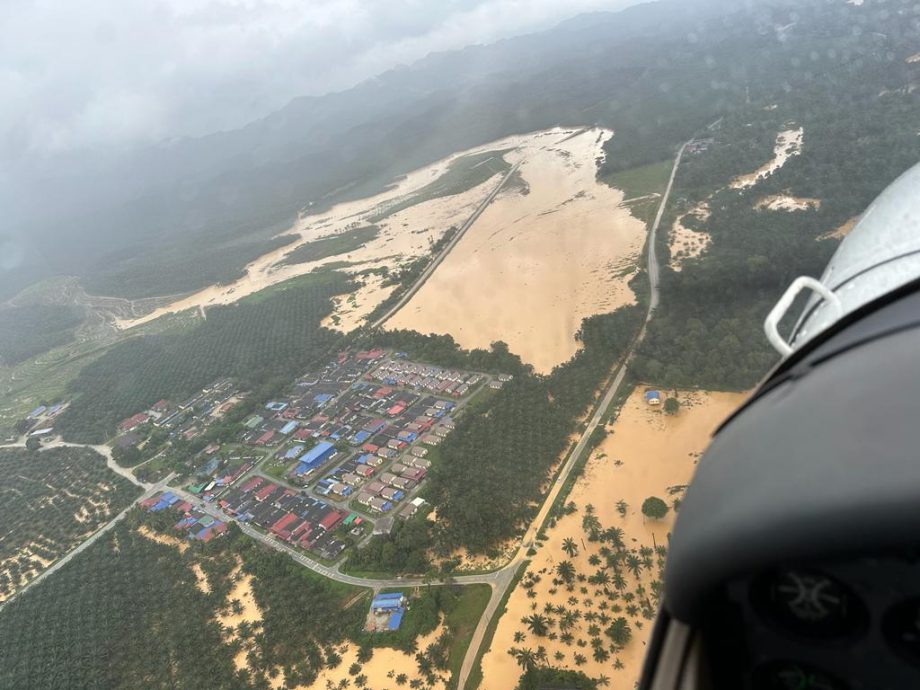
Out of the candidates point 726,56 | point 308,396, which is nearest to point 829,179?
point 308,396

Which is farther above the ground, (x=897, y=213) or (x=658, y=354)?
(x=897, y=213)

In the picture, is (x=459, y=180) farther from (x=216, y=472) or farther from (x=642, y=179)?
(x=216, y=472)

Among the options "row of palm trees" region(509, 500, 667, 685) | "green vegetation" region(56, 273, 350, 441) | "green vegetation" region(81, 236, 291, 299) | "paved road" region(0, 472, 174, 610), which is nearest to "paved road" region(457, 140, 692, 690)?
"row of palm trees" region(509, 500, 667, 685)

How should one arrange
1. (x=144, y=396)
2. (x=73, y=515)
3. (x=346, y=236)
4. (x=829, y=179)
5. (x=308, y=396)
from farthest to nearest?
(x=346, y=236) → (x=144, y=396) → (x=829, y=179) → (x=308, y=396) → (x=73, y=515)

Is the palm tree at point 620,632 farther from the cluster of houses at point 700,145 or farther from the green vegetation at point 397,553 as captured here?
the cluster of houses at point 700,145

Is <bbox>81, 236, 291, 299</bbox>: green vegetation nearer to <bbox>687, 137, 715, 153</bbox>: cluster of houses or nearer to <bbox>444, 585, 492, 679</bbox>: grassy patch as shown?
<bbox>687, 137, 715, 153</bbox>: cluster of houses

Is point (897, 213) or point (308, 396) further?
point (308, 396)

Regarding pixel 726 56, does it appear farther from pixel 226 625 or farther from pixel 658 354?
pixel 226 625
